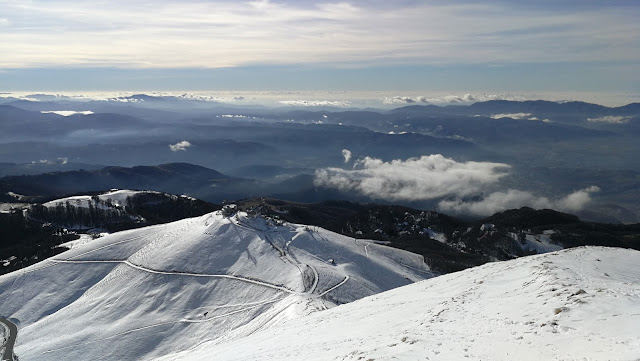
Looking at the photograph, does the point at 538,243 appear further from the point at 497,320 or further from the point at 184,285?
the point at 497,320

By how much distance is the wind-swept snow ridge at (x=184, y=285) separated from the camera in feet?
203

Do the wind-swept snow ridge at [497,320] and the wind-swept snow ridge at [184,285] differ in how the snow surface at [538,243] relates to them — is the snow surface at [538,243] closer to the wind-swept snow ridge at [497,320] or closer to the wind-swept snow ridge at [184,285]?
the wind-swept snow ridge at [184,285]

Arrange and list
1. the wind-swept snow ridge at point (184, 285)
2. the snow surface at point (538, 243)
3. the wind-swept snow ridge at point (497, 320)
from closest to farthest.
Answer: the wind-swept snow ridge at point (497, 320), the wind-swept snow ridge at point (184, 285), the snow surface at point (538, 243)

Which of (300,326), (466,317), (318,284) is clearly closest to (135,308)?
(318,284)

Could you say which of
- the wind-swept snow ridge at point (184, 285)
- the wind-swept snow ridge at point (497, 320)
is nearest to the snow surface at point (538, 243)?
the wind-swept snow ridge at point (184, 285)

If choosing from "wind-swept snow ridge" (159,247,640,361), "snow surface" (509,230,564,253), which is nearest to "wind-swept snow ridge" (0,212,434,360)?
"wind-swept snow ridge" (159,247,640,361)

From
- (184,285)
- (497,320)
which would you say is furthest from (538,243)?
(497,320)

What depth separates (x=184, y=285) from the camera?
77438mm

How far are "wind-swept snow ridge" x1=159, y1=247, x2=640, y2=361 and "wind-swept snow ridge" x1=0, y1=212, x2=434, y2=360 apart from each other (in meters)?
20.0

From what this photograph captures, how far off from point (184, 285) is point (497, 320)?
63516mm

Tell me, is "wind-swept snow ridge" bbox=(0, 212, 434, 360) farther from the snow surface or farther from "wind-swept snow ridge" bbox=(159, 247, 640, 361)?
the snow surface

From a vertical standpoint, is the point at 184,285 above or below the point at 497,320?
below

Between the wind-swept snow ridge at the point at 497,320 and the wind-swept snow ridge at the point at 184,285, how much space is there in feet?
65.6

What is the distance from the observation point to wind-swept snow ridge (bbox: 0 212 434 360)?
61938 millimetres
